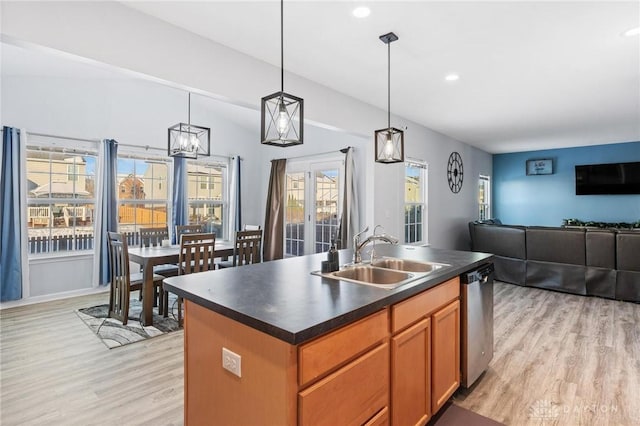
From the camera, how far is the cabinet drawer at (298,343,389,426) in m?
1.25

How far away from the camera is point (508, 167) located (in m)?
8.70

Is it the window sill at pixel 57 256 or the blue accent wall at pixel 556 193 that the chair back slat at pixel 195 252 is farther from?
the blue accent wall at pixel 556 193

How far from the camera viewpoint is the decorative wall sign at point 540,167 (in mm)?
8062

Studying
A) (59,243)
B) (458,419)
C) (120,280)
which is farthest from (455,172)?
(59,243)

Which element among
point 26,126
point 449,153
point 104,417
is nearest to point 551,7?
point 104,417

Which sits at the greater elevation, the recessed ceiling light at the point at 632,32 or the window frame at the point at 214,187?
the recessed ceiling light at the point at 632,32

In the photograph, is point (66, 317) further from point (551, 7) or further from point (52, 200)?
point (551, 7)

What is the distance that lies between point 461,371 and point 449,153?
5.16 metres

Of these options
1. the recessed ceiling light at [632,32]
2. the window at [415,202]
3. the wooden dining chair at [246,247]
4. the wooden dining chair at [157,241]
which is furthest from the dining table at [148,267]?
the recessed ceiling light at [632,32]

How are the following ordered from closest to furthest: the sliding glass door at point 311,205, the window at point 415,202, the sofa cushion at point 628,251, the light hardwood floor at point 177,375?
the light hardwood floor at point 177,375, the sofa cushion at point 628,251, the window at point 415,202, the sliding glass door at point 311,205

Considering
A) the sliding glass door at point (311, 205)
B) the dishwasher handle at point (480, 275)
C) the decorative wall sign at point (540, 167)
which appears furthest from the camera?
the decorative wall sign at point (540, 167)

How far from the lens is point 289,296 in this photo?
1596mm

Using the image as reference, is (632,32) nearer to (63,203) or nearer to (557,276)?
(557,276)

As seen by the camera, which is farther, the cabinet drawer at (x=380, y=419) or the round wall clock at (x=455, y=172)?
the round wall clock at (x=455, y=172)
